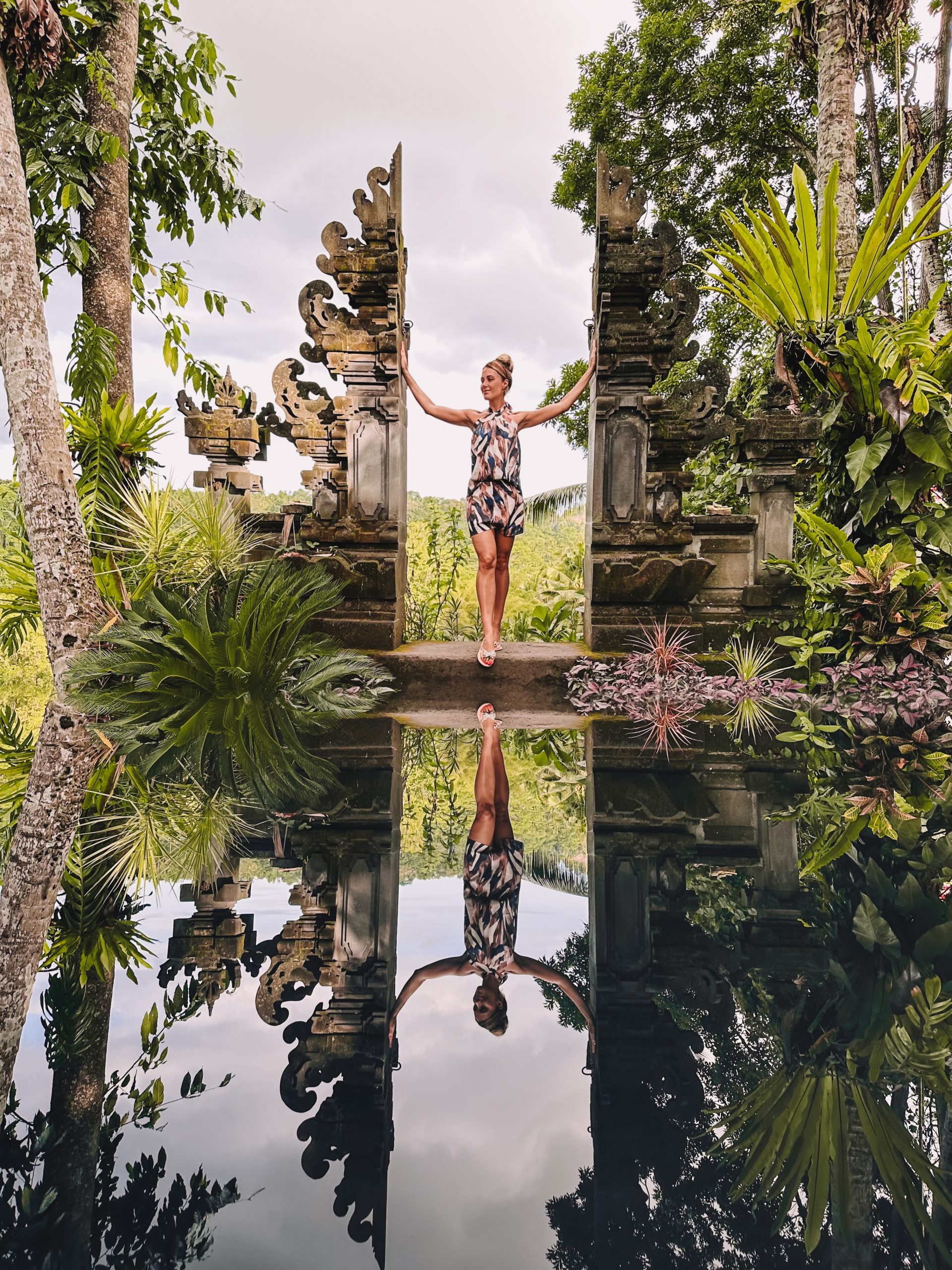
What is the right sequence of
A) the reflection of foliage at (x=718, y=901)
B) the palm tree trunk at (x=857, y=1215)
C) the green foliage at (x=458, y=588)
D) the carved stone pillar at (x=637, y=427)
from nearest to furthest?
the palm tree trunk at (x=857, y=1215)
the reflection of foliage at (x=718, y=901)
the carved stone pillar at (x=637, y=427)
the green foliage at (x=458, y=588)

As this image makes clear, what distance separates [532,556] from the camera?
15.5 meters

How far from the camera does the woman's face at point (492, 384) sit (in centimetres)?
518

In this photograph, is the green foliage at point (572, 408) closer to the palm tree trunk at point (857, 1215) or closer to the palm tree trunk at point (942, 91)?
the palm tree trunk at point (942, 91)

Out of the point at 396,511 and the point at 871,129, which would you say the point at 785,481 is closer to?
the point at 396,511

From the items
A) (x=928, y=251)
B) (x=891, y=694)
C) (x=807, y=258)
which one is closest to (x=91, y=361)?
(x=807, y=258)

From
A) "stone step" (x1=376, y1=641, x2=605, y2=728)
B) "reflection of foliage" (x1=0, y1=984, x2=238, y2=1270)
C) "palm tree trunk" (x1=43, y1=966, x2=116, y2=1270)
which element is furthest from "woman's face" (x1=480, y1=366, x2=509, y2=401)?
"reflection of foliage" (x1=0, y1=984, x2=238, y2=1270)

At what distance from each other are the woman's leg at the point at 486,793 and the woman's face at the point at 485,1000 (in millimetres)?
801

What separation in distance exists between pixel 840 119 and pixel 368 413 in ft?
15.9

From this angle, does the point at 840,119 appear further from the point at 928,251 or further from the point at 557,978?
the point at 557,978

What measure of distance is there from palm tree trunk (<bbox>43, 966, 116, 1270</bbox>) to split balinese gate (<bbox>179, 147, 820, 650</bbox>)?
4.40m

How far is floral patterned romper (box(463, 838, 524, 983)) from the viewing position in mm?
1272

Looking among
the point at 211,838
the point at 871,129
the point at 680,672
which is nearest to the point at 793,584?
the point at 680,672

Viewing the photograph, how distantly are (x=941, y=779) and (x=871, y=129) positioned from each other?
14.1 metres

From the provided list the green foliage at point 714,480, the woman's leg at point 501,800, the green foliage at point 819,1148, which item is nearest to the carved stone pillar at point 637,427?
the woman's leg at point 501,800
